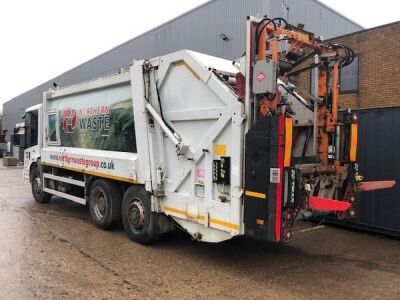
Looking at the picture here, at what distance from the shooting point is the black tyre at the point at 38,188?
427 inches

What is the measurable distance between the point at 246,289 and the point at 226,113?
2117 millimetres

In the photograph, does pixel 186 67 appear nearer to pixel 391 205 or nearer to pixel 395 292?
pixel 395 292

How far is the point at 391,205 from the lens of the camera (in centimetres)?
768

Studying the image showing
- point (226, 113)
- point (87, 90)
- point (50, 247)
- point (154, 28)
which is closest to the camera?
point (226, 113)

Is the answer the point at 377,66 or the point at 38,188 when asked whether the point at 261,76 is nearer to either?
the point at 38,188

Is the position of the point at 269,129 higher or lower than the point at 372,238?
higher

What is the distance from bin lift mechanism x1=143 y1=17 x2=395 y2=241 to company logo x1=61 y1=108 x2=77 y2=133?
296 cm

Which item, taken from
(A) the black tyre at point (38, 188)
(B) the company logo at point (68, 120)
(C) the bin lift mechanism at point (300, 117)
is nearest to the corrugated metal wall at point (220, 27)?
(B) the company logo at point (68, 120)

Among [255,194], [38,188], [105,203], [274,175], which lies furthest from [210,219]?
[38,188]

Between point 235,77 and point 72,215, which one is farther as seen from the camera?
point 72,215

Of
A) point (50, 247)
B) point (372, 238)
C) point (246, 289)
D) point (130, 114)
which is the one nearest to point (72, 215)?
point (50, 247)

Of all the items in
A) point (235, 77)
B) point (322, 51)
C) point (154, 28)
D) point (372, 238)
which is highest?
point (154, 28)

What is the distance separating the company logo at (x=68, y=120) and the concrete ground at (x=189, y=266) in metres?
2.10

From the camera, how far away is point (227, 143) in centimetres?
543
